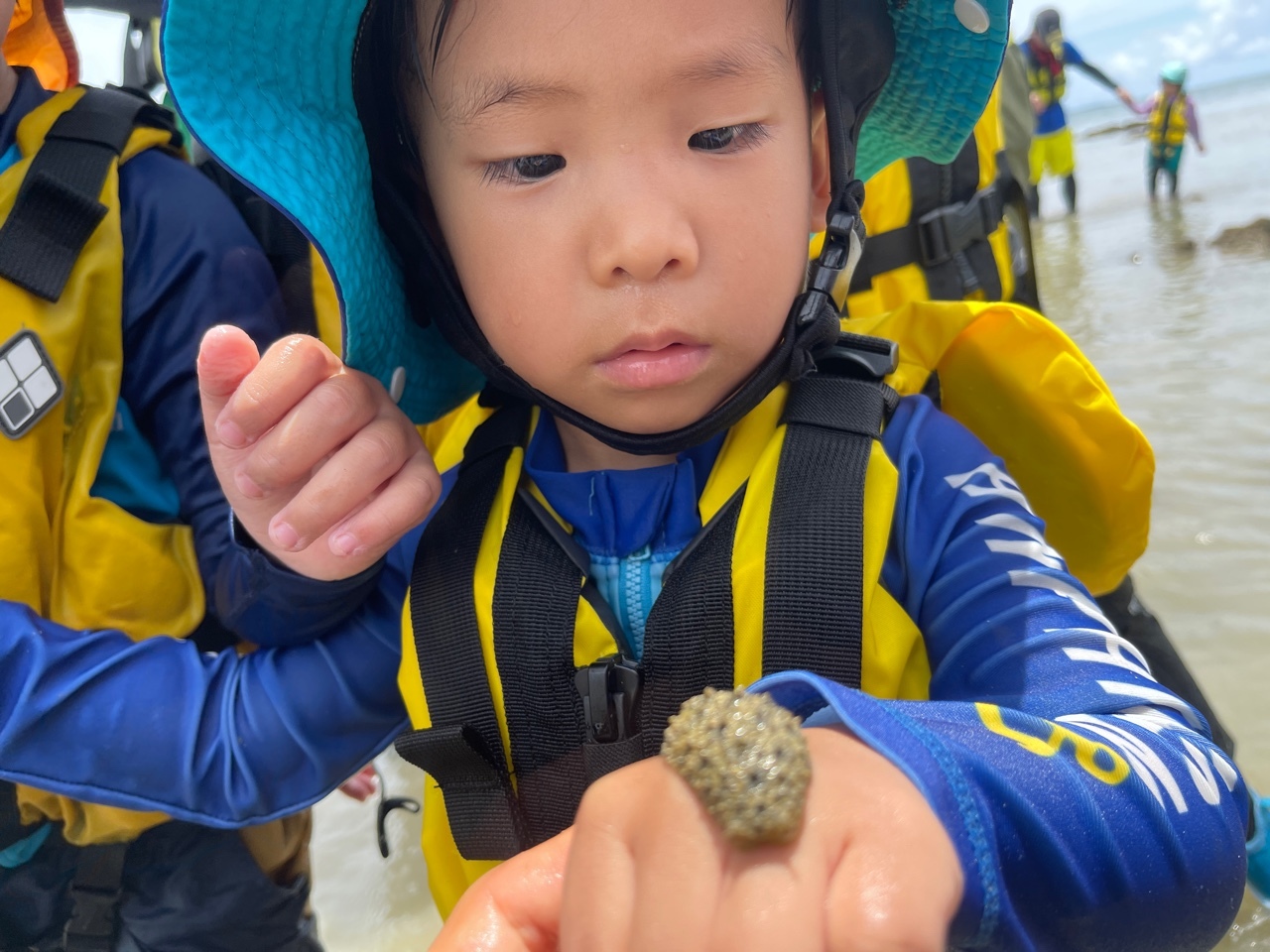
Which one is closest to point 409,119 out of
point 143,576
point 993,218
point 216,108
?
point 216,108

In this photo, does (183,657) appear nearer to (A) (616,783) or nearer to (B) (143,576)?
(B) (143,576)

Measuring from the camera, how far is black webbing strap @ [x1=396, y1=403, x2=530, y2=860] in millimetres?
1154

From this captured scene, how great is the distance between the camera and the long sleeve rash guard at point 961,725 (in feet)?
2.23

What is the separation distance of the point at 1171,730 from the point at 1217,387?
139 inches

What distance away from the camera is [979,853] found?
0.62 meters

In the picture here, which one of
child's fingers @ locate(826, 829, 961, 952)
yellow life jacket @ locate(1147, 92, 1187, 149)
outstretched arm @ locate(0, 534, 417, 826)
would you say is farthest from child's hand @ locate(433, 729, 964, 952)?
yellow life jacket @ locate(1147, 92, 1187, 149)

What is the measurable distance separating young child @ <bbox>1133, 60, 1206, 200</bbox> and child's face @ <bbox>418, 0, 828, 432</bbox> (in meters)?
11.5

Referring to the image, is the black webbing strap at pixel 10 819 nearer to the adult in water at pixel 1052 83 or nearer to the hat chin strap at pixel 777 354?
the hat chin strap at pixel 777 354

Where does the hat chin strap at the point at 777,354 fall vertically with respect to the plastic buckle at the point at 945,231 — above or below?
above

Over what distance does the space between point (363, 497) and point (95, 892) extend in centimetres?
83

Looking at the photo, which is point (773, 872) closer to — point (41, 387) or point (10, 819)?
point (41, 387)

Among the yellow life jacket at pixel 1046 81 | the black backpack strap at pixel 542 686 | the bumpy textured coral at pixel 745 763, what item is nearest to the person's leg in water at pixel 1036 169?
the yellow life jacket at pixel 1046 81

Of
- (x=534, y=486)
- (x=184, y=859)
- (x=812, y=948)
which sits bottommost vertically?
(x=184, y=859)

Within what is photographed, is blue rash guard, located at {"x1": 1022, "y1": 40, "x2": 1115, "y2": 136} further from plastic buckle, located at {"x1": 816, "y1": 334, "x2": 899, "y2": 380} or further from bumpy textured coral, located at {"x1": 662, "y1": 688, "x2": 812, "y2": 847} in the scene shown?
bumpy textured coral, located at {"x1": 662, "y1": 688, "x2": 812, "y2": 847}
